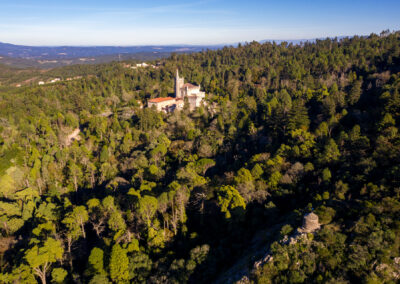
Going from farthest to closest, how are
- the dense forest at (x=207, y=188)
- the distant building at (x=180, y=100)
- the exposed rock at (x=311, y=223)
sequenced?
the distant building at (x=180, y=100) → the exposed rock at (x=311, y=223) → the dense forest at (x=207, y=188)

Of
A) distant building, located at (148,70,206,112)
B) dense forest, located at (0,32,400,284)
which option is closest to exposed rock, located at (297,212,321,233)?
dense forest, located at (0,32,400,284)

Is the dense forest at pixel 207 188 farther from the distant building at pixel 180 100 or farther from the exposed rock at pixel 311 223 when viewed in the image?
the distant building at pixel 180 100

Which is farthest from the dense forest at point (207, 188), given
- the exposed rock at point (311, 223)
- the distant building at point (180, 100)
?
the distant building at point (180, 100)

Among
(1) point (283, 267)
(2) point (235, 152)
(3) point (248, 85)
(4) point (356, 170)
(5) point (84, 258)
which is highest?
(3) point (248, 85)

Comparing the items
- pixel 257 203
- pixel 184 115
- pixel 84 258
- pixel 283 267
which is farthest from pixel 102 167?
pixel 283 267

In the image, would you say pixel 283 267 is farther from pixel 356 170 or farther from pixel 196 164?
pixel 196 164

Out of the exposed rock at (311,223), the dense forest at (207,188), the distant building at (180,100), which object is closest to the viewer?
the dense forest at (207,188)
